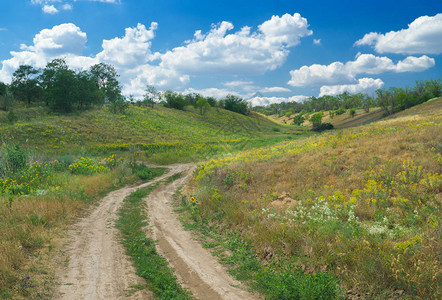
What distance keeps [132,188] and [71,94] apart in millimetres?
46067

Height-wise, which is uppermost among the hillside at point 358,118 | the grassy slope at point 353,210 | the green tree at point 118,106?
the green tree at point 118,106

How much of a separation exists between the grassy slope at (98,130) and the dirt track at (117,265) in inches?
824

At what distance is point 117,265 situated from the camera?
652cm

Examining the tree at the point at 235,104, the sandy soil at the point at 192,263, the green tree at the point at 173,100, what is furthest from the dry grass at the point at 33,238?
the tree at the point at 235,104

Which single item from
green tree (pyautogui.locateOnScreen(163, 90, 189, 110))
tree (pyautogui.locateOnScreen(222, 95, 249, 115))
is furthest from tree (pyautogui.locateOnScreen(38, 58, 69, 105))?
tree (pyautogui.locateOnScreen(222, 95, 249, 115))

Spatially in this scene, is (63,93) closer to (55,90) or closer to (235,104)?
(55,90)

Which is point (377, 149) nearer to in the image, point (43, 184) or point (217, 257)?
point (217, 257)

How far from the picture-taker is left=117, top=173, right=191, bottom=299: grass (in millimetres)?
5463

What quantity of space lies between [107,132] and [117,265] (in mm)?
43910

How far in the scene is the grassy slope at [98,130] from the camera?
117 ft

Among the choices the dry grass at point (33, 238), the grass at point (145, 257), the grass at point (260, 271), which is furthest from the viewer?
the grass at point (145, 257)

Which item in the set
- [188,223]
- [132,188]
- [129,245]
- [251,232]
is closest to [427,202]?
[251,232]

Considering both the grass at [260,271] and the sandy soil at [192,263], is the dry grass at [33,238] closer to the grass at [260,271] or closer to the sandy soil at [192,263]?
the sandy soil at [192,263]

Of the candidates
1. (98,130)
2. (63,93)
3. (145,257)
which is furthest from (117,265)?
(63,93)
